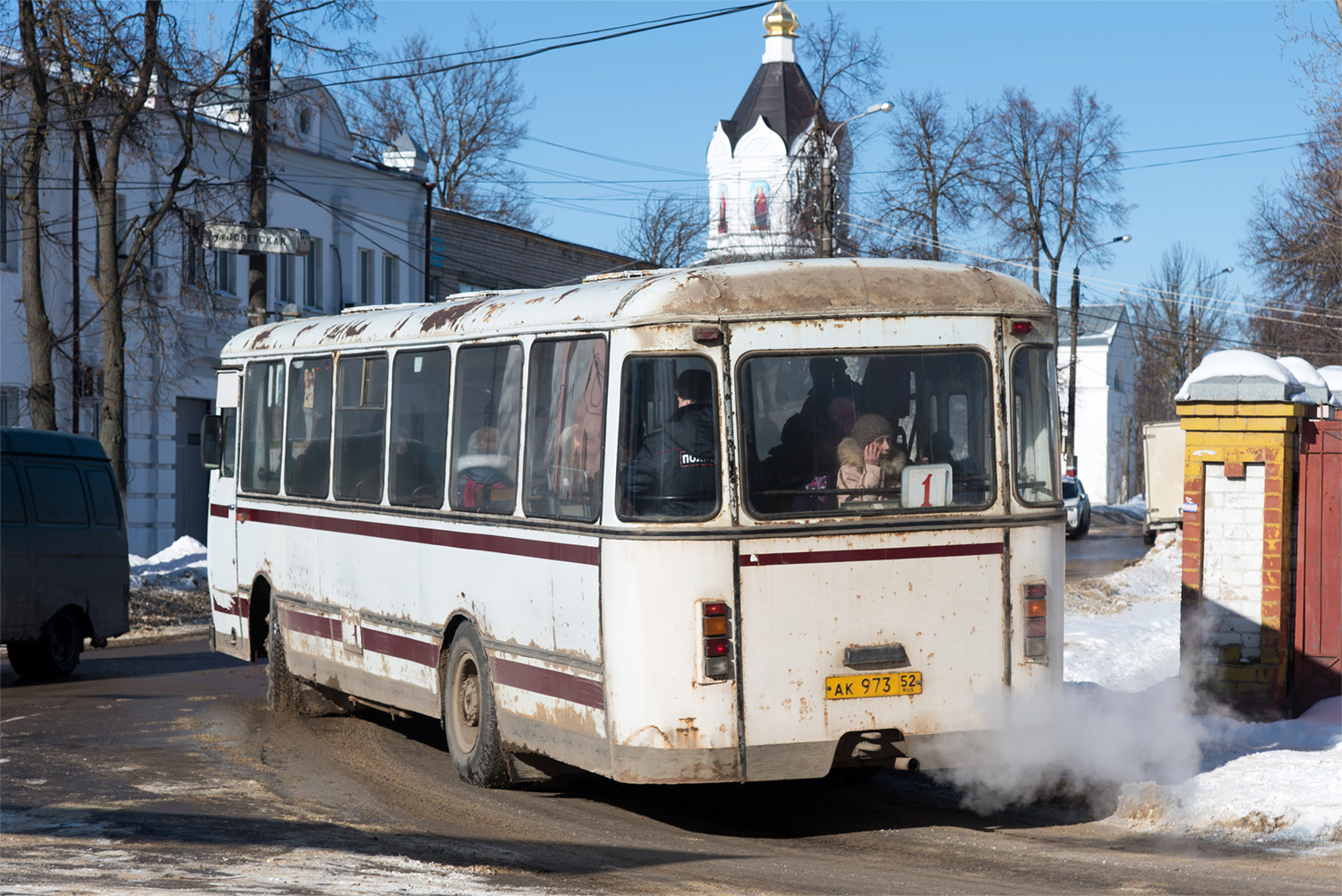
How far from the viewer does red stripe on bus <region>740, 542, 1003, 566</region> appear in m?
7.64

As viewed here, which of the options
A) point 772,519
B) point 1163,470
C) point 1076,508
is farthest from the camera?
point 1076,508

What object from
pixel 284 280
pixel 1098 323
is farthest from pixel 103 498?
pixel 1098 323

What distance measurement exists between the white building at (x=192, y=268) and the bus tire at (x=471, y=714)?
1411cm

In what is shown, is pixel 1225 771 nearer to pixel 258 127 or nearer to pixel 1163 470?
pixel 258 127

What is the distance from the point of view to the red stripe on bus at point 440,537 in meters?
8.13

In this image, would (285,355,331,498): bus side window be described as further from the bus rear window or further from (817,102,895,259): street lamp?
(817,102,895,259): street lamp

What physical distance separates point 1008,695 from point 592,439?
2.42 metres

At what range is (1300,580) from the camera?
10.9m

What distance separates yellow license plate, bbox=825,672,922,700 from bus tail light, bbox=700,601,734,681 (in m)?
0.53

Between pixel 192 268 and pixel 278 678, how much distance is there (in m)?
14.9

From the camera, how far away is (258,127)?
915 inches

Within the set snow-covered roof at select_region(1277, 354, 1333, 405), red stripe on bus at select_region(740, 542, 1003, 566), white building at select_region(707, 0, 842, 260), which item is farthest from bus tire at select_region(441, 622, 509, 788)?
white building at select_region(707, 0, 842, 260)

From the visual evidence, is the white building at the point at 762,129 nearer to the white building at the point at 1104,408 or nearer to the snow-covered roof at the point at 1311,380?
the white building at the point at 1104,408

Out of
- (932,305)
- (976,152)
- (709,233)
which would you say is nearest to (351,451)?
(932,305)
